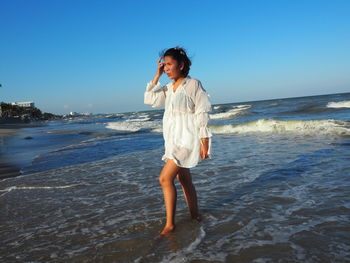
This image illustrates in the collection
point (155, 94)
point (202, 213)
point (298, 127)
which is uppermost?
point (155, 94)

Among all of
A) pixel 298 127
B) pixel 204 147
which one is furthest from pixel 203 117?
pixel 298 127

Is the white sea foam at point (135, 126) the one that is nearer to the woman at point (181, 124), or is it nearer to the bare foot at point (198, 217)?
the bare foot at point (198, 217)

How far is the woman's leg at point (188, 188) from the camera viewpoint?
323 centimetres

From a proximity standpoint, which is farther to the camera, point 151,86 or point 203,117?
point 151,86

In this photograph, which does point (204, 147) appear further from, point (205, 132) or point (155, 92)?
point (155, 92)

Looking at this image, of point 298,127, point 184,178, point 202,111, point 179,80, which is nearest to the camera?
point 202,111

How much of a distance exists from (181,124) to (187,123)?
0.22 feet

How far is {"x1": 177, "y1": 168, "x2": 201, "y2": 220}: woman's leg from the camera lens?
10.6 feet

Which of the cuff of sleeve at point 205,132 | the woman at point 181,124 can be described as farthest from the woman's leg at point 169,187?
the cuff of sleeve at point 205,132

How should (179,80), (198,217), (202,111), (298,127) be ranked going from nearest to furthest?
(202,111), (179,80), (198,217), (298,127)

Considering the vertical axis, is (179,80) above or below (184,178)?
above

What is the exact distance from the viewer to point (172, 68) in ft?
10.1

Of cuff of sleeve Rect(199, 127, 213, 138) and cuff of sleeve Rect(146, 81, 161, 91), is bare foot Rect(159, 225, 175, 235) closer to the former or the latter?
cuff of sleeve Rect(199, 127, 213, 138)

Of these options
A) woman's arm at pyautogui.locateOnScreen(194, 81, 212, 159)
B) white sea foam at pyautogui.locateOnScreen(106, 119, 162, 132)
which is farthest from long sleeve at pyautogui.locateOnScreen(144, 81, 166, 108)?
white sea foam at pyautogui.locateOnScreen(106, 119, 162, 132)
